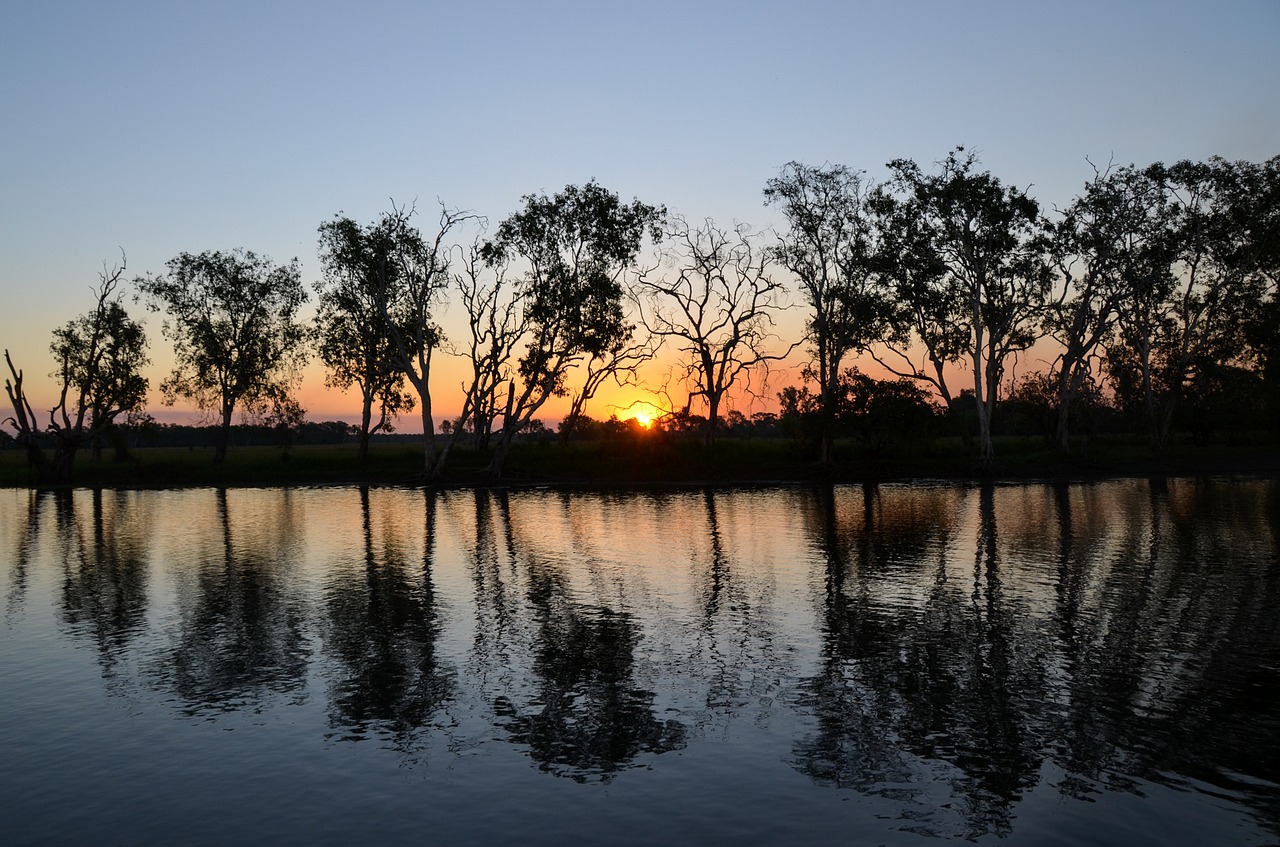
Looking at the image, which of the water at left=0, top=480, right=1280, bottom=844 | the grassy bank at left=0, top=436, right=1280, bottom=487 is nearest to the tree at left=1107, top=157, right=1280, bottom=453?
the grassy bank at left=0, top=436, right=1280, bottom=487

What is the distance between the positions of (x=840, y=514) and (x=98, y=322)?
208ft

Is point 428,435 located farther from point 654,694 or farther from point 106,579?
point 654,694

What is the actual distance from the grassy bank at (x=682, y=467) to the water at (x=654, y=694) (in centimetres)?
3995

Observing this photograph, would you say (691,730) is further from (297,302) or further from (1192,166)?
(297,302)

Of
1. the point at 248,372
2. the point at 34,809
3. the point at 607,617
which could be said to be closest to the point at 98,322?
the point at 248,372

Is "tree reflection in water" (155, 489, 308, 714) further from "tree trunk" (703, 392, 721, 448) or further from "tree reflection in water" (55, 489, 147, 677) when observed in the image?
"tree trunk" (703, 392, 721, 448)

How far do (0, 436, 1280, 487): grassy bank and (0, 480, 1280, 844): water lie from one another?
39.9 m

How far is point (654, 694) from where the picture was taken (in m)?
15.0

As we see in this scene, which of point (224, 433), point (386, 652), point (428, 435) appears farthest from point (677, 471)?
point (386, 652)

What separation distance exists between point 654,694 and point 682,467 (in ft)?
202

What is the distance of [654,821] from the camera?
10.3 m

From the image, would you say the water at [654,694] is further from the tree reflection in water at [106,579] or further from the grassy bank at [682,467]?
the grassy bank at [682,467]

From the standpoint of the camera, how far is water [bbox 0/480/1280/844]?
10523 mm

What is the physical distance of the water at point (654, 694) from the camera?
10523mm
